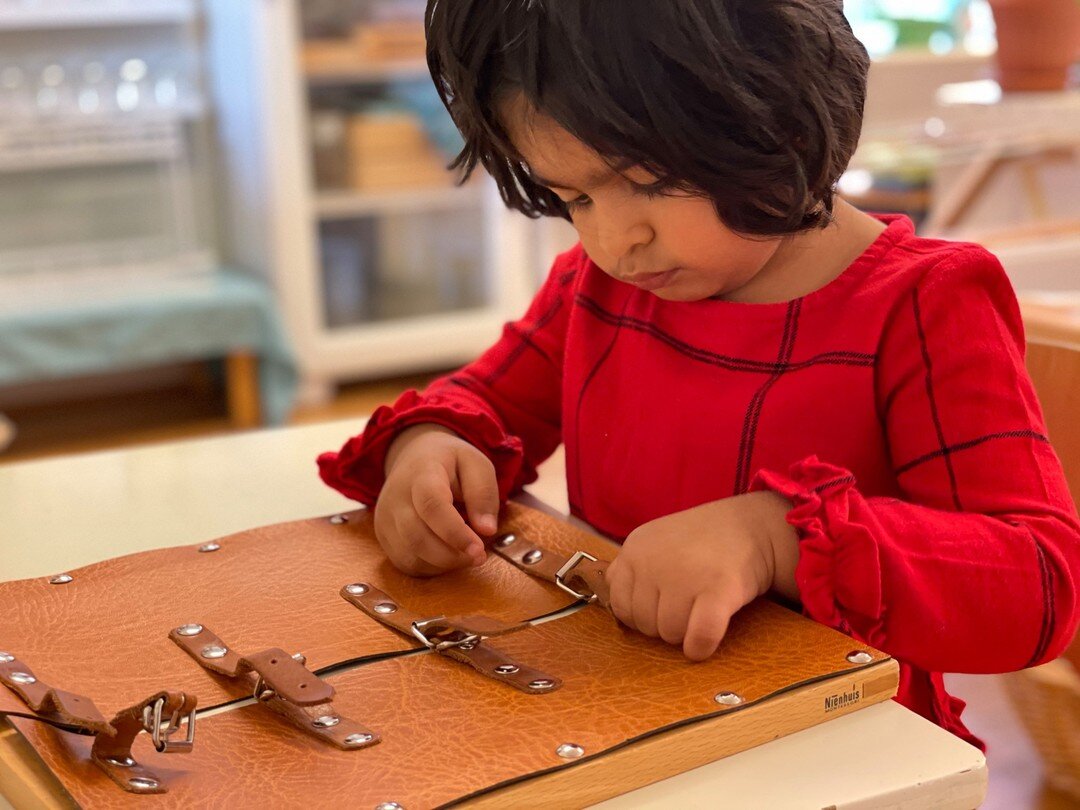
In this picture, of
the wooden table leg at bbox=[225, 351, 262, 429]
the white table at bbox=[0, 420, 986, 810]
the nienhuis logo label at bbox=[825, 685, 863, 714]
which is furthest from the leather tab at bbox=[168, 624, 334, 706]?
the wooden table leg at bbox=[225, 351, 262, 429]

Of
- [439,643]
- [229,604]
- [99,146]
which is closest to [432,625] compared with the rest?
[439,643]

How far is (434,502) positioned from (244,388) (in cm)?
241

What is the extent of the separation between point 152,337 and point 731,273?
2.37 meters

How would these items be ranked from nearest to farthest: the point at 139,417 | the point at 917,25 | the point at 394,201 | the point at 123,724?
the point at 123,724 < the point at 139,417 < the point at 394,201 < the point at 917,25

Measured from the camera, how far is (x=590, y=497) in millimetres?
870

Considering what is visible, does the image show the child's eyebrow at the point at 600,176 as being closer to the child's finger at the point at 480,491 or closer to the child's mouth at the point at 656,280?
the child's mouth at the point at 656,280

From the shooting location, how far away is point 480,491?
0.77 m

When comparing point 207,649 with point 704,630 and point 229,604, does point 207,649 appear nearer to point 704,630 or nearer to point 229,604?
point 229,604

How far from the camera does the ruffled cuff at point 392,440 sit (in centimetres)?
84

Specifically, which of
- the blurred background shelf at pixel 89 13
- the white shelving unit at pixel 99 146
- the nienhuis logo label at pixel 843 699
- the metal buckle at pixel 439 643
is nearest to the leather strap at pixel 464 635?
the metal buckle at pixel 439 643

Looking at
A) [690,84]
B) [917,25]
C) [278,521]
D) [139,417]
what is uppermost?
[917,25]

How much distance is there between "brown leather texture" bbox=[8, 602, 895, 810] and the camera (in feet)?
1.60

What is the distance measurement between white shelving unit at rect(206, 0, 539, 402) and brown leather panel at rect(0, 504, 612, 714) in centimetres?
240

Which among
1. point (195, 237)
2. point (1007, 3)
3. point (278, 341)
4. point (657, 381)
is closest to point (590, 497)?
point (657, 381)
